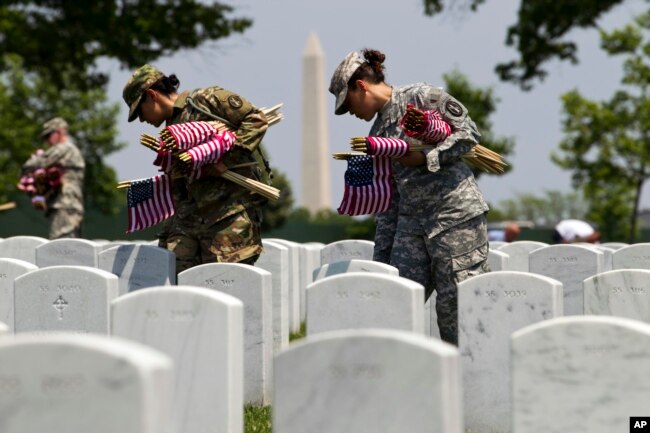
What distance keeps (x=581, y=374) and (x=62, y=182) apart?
1103 centimetres

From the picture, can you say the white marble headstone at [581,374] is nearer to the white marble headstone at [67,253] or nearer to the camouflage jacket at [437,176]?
the camouflage jacket at [437,176]

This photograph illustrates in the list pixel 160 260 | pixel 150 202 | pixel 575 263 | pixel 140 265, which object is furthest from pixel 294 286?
pixel 160 260

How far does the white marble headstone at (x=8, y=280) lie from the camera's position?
25.1ft

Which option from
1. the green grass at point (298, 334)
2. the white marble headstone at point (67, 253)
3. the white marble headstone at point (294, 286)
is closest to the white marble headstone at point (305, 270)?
the white marble headstone at point (294, 286)

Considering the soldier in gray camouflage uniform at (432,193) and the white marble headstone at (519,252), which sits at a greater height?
the soldier in gray camouflage uniform at (432,193)

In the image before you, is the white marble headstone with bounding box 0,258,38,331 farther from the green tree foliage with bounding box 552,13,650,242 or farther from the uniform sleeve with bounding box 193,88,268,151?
the green tree foliage with bounding box 552,13,650,242

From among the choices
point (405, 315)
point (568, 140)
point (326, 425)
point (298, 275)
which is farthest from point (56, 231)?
point (568, 140)

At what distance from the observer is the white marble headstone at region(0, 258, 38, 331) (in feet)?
25.1

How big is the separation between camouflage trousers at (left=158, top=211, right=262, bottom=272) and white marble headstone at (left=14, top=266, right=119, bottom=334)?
4.46 ft

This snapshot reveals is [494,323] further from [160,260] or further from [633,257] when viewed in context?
[633,257]

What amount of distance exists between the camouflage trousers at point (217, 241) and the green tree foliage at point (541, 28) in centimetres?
1592

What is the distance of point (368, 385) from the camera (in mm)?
3939

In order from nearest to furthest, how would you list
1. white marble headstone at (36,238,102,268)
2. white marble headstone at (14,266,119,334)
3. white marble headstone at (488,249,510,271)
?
1. white marble headstone at (14,266,119,334)
2. white marble headstone at (488,249,510,271)
3. white marble headstone at (36,238,102,268)

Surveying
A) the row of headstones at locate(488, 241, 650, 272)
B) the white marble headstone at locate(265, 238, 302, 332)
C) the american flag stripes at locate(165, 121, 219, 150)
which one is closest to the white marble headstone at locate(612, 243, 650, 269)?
the row of headstones at locate(488, 241, 650, 272)
